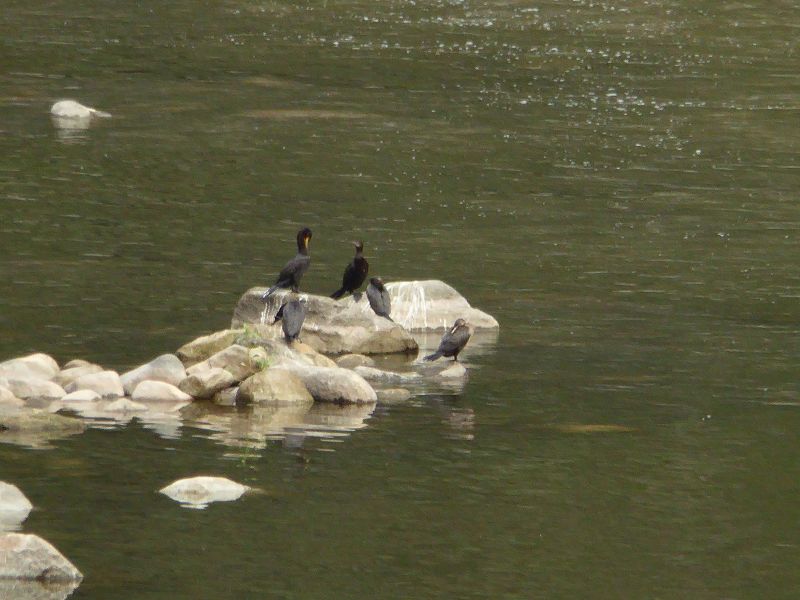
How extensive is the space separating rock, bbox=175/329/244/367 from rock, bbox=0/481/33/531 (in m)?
6.57

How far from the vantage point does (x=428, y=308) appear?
2677 centimetres

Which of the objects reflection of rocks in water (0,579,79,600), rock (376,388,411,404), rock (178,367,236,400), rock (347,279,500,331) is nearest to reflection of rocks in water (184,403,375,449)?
rock (178,367,236,400)

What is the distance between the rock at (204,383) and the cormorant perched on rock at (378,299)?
4349 mm

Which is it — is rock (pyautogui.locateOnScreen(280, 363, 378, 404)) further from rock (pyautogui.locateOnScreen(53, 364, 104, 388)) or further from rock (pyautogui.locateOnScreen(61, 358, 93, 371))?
rock (pyautogui.locateOnScreen(61, 358, 93, 371))

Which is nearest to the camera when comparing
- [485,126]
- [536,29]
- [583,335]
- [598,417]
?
[598,417]

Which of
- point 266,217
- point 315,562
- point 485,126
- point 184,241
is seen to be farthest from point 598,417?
point 485,126

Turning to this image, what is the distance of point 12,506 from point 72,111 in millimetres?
32518

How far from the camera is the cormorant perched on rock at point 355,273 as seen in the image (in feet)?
85.7

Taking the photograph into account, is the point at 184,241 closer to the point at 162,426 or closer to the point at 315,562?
the point at 162,426

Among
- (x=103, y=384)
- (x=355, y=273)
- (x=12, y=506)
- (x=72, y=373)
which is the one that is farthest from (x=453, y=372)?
(x=12, y=506)

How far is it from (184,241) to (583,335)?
983cm

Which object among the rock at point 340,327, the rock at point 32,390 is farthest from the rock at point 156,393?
the rock at point 340,327

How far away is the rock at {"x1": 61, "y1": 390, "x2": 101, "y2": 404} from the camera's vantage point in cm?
2111

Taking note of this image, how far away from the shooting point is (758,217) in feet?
122
